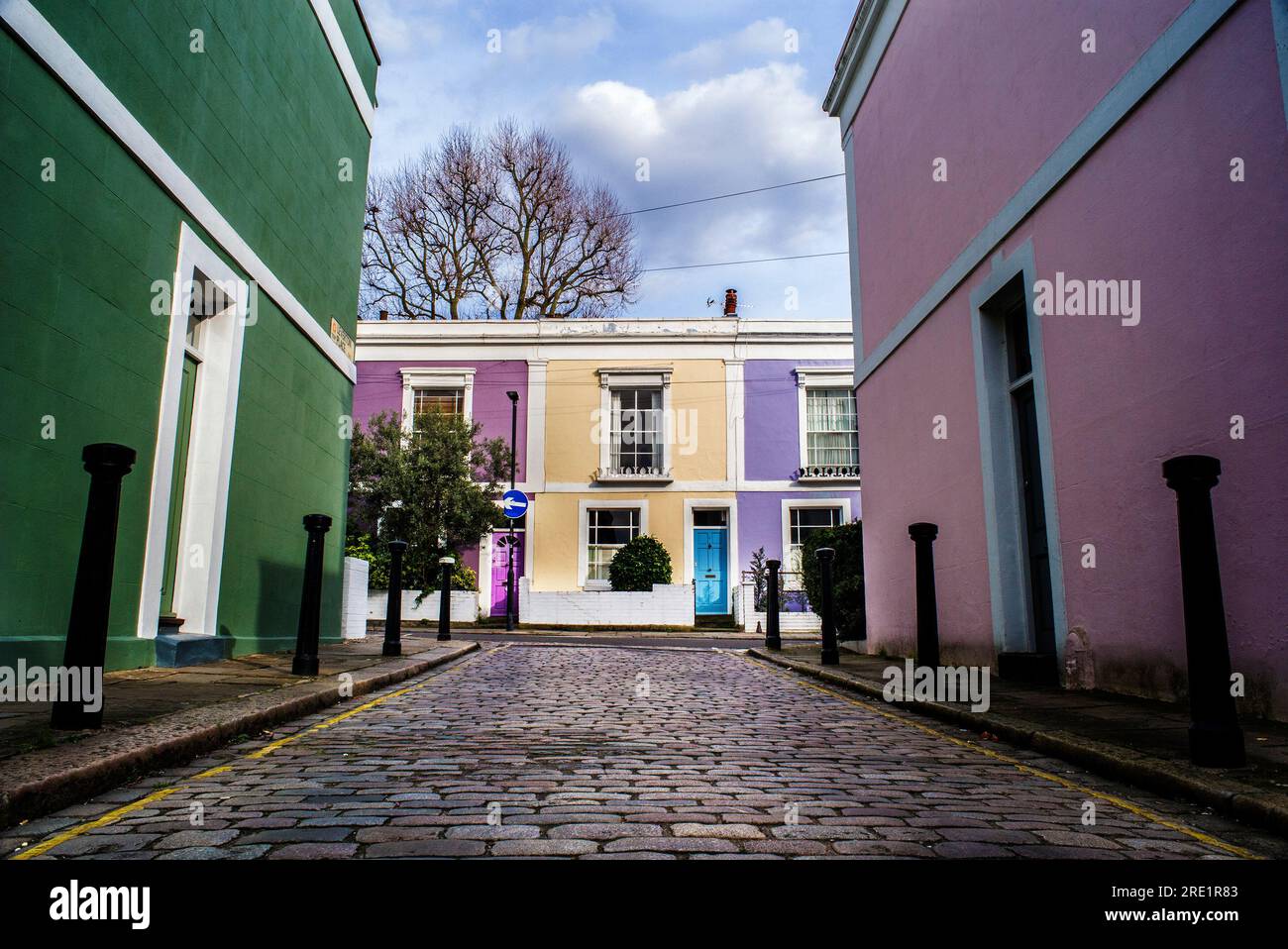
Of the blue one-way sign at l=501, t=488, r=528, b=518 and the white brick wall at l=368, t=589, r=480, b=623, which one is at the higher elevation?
the blue one-way sign at l=501, t=488, r=528, b=518

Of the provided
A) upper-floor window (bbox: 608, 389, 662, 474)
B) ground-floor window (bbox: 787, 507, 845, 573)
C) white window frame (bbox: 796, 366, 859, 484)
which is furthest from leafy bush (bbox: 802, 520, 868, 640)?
upper-floor window (bbox: 608, 389, 662, 474)

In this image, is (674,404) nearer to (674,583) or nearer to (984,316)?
(674,583)

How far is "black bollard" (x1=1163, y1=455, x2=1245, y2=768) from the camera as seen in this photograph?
131 inches

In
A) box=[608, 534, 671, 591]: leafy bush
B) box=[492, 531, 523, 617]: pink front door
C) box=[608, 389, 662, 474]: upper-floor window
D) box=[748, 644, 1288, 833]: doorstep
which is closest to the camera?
box=[748, 644, 1288, 833]: doorstep

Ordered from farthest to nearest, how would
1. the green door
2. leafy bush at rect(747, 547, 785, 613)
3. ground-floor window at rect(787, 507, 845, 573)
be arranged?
ground-floor window at rect(787, 507, 845, 573), leafy bush at rect(747, 547, 785, 613), the green door

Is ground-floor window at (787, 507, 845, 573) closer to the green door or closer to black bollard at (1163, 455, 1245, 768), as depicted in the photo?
the green door

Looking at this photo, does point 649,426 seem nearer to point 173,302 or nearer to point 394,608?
point 394,608

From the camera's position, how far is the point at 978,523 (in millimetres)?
7695

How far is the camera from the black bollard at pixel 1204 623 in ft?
10.9

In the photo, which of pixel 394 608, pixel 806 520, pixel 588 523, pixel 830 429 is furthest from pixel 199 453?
pixel 830 429

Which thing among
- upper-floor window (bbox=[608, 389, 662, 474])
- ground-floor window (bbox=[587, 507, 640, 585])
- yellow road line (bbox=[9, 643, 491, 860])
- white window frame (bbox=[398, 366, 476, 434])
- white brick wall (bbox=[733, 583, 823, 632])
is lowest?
yellow road line (bbox=[9, 643, 491, 860])

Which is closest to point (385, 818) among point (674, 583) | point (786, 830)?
point (786, 830)

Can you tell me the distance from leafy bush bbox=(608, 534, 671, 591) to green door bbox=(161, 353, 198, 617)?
13654mm
